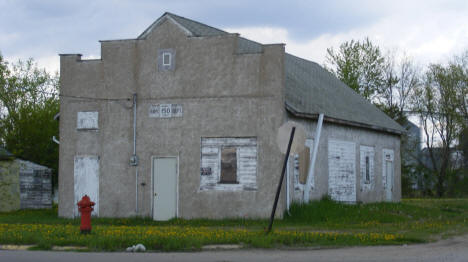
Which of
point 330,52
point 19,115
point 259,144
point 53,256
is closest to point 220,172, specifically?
point 259,144

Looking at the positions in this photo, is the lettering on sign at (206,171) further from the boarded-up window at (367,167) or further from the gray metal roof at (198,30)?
the boarded-up window at (367,167)

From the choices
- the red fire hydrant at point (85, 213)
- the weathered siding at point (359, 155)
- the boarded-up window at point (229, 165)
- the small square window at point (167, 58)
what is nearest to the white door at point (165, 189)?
the boarded-up window at point (229, 165)

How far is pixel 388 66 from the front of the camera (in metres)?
60.1

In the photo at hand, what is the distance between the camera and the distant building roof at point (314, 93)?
81.9 ft

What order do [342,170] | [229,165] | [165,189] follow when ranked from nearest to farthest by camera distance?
[229,165] < [165,189] < [342,170]

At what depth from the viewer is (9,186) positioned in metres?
34.7

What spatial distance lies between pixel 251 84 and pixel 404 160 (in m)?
40.3

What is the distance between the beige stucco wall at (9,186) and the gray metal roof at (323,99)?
1475 centimetres

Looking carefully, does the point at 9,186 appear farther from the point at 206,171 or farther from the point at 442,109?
the point at 442,109

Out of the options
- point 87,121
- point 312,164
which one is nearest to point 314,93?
point 312,164

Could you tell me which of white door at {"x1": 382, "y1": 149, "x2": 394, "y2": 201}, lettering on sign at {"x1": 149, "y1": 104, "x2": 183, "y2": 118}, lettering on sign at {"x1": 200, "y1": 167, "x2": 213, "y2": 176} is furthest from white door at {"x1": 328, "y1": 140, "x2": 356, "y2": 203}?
lettering on sign at {"x1": 149, "y1": 104, "x2": 183, "y2": 118}

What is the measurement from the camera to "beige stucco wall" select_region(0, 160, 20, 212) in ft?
112

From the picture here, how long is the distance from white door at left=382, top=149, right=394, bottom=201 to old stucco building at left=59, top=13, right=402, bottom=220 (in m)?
5.88

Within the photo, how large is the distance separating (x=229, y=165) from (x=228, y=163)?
8cm
